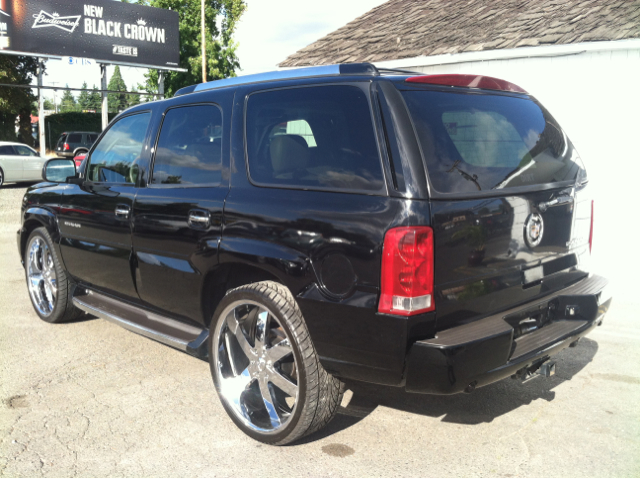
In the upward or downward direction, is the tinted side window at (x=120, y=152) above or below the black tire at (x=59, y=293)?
above

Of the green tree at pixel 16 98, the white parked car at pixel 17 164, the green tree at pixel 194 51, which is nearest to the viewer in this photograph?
the white parked car at pixel 17 164

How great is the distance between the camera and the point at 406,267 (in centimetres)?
277

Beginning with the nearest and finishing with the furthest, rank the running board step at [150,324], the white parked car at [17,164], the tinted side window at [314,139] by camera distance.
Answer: the tinted side window at [314,139], the running board step at [150,324], the white parked car at [17,164]

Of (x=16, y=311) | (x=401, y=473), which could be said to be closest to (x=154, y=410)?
(x=401, y=473)

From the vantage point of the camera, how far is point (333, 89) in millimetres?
3258

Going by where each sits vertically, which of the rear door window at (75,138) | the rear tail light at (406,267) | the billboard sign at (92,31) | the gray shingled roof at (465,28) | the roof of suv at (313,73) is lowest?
the rear tail light at (406,267)

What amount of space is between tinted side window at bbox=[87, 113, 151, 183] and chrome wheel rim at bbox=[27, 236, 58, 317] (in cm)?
102

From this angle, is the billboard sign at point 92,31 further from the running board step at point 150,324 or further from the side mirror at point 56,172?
the running board step at point 150,324

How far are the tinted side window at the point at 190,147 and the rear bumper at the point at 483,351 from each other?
1718 millimetres

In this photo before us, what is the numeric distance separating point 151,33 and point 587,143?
2790 centimetres

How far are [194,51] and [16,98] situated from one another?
1138 cm

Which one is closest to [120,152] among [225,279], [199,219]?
[199,219]

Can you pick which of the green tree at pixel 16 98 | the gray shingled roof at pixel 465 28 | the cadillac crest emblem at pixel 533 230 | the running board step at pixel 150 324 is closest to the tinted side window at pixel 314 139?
the cadillac crest emblem at pixel 533 230

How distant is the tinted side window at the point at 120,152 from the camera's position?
4535mm
